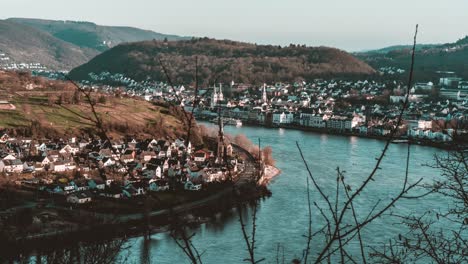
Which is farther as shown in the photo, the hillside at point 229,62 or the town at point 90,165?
the hillside at point 229,62

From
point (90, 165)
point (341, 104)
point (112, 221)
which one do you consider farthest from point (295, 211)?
point (341, 104)

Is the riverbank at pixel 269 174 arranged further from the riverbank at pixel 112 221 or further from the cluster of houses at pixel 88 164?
the cluster of houses at pixel 88 164

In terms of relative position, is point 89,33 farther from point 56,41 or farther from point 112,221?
point 112,221

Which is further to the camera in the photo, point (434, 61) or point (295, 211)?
point (434, 61)

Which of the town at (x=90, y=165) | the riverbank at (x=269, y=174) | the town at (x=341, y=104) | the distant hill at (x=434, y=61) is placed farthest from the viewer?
the distant hill at (x=434, y=61)

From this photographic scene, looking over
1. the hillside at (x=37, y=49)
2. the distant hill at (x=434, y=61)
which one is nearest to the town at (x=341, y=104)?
the distant hill at (x=434, y=61)

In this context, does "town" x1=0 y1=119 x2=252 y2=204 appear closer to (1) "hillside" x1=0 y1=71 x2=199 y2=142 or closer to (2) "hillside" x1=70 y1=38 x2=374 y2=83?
(1) "hillside" x1=0 y1=71 x2=199 y2=142

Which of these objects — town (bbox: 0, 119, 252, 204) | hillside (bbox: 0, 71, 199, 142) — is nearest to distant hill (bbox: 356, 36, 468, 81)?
hillside (bbox: 0, 71, 199, 142)
